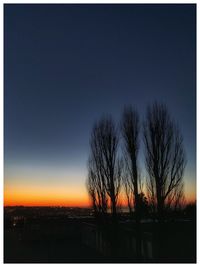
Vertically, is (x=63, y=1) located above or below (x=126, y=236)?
above

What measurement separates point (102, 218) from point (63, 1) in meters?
8.11

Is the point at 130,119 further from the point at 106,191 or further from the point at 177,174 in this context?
the point at 106,191

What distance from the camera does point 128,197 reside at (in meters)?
9.22

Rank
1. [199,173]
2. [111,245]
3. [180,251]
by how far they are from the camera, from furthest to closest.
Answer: [111,245] → [180,251] → [199,173]

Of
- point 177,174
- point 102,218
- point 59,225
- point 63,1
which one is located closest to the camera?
point 63,1

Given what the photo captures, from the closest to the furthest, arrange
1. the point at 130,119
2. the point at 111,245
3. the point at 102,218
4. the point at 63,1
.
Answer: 1. the point at 63,1
2. the point at 130,119
3. the point at 111,245
4. the point at 102,218

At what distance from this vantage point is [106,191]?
10.5 meters

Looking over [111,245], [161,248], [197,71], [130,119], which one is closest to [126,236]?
[111,245]

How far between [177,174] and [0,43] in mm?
5689

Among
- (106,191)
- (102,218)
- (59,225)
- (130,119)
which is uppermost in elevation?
(130,119)

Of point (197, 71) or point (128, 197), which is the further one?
point (128, 197)

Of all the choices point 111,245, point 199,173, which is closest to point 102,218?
point 111,245

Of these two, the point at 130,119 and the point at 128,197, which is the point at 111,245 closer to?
the point at 128,197

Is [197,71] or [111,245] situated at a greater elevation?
[197,71]
